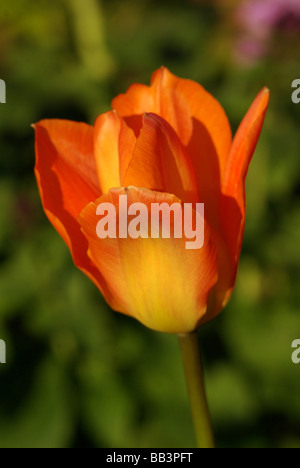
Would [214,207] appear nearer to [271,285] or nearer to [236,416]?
[236,416]

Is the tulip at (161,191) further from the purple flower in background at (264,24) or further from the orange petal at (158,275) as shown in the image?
the purple flower in background at (264,24)

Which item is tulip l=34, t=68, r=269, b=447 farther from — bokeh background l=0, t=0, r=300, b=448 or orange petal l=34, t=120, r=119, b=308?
bokeh background l=0, t=0, r=300, b=448

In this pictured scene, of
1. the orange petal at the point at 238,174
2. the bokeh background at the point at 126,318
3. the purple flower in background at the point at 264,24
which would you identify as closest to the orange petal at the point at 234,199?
the orange petal at the point at 238,174

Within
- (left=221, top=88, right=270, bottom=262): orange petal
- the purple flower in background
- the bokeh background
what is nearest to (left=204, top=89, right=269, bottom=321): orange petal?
(left=221, top=88, right=270, bottom=262): orange petal

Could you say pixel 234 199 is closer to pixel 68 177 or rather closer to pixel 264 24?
pixel 68 177

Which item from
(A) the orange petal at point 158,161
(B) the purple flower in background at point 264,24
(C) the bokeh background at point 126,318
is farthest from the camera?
(B) the purple flower in background at point 264,24

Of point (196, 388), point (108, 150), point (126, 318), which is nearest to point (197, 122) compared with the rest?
point (108, 150)
